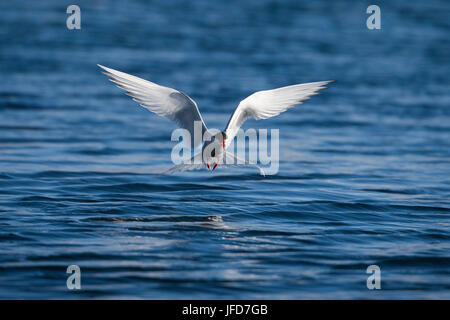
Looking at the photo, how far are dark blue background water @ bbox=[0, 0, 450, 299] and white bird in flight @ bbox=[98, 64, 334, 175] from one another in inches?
33.7

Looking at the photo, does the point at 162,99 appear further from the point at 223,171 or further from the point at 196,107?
the point at 223,171

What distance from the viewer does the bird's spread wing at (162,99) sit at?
28.9ft

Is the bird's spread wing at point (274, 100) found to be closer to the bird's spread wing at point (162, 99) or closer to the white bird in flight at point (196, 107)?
the white bird in flight at point (196, 107)

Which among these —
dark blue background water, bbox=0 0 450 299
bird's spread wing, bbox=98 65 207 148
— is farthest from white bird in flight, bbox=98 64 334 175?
dark blue background water, bbox=0 0 450 299

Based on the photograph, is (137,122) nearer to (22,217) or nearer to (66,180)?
(66,180)

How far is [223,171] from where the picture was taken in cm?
1169

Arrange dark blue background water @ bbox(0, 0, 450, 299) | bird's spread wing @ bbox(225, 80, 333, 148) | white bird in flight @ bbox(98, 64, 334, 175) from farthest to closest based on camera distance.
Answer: bird's spread wing @ bbox(225, 80, 333, 148) → white bird in flight @ bbox(98, 64, 334, 175) → dark blue background water @ bbox(0, 0, 450, 299)

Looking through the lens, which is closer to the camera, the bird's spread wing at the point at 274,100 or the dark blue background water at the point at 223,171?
the dark blue background water at the point at 223,171

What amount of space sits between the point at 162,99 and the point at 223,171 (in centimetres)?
300

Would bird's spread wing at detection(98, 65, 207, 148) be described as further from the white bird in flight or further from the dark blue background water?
the dark blue background water

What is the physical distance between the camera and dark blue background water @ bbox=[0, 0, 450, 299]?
724 cm

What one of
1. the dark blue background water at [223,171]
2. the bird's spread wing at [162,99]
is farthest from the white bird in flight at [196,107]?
the dark blue background water at [223,171]

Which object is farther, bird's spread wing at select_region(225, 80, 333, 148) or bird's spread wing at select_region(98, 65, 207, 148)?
bird's spread wing at select_region(225, 80, 333, 148)

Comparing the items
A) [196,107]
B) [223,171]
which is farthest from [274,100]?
A: [223,171]
